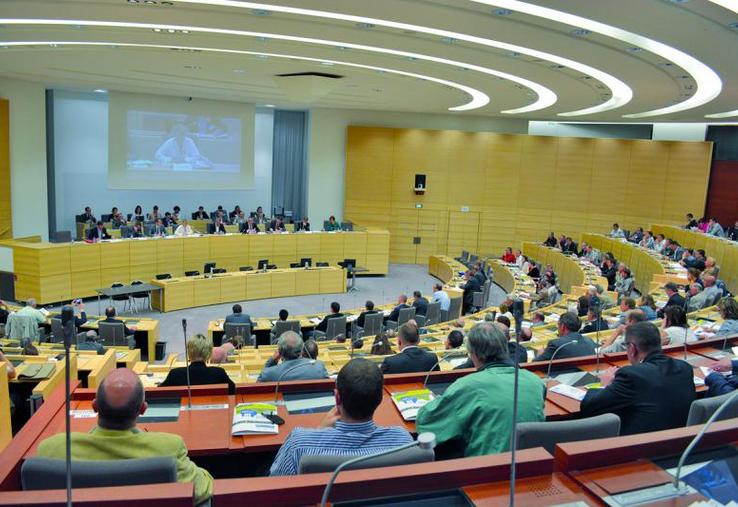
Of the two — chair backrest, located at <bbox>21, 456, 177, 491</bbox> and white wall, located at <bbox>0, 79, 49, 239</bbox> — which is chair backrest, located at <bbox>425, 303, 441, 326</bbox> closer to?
chair backrest, located at <bbox>21, 456, 177, 491</bbox>

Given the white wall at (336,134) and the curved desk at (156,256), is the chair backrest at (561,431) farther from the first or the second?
the white wall at (336,134)

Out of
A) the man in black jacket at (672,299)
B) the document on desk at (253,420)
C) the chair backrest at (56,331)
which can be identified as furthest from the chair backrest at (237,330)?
the document on desk at (253,420)

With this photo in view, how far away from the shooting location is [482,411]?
281 centimetres

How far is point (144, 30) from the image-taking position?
8.98 metres

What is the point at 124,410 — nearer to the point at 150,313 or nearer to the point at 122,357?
the point at 122,357

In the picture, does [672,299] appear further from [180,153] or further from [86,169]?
[86,169]

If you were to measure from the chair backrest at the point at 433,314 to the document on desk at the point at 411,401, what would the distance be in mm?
8232

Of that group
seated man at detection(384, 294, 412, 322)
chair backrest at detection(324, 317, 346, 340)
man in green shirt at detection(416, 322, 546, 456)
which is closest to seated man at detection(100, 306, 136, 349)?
chair backrest at detection(324, 317, 346, 340)

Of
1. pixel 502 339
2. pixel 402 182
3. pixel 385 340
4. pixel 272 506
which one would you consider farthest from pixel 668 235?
pixel 272 506

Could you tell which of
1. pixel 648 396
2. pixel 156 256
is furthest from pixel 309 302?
pixel 648 396

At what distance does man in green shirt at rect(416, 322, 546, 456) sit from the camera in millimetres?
2801

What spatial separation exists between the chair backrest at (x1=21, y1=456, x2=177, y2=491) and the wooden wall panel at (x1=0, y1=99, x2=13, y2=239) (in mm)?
15061

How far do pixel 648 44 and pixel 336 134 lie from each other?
13260 millimetres

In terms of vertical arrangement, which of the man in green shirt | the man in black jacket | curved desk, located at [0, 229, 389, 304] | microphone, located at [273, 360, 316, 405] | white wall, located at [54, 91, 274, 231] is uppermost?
white wall, located at [54, 91, 274, 231]
